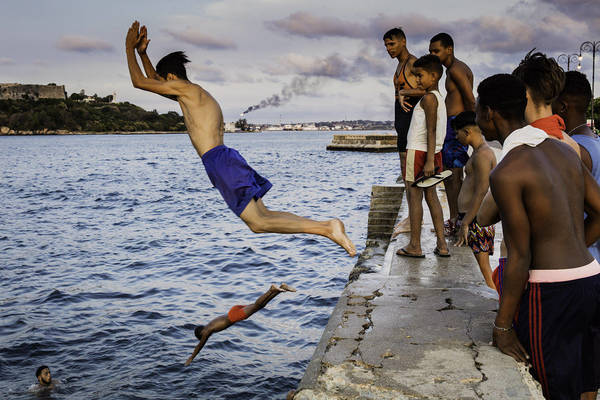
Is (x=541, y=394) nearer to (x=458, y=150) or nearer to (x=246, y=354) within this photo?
(x=458, y=150)

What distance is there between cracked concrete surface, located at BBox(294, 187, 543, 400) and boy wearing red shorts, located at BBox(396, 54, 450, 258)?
27.5 inches

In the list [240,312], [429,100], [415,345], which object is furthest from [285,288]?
[429,100]

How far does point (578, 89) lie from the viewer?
12.5ft

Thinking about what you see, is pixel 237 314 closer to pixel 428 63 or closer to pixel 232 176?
pixel 232 176

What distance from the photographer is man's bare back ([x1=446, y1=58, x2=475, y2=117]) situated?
722 centimetres

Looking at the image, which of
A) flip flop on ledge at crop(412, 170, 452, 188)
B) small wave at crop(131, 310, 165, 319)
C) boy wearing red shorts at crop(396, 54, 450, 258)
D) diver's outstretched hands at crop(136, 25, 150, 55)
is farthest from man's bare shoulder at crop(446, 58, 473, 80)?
small wave at crop(131, 310, 165, 319)

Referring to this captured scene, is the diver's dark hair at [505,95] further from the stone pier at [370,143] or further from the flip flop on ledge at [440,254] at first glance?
the stone pier at [370,143]

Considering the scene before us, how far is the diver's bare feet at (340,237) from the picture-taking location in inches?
182

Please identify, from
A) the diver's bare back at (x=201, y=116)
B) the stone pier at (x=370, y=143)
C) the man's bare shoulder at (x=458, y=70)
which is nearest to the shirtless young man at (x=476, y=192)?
the man's bare shoulder at (x=458, y=70)

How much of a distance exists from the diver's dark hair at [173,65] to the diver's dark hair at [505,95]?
8.40 ft

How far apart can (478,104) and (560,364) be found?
5.28 ft

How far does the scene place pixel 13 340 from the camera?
934cm

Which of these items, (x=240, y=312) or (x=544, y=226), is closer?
(x=544, y=226)

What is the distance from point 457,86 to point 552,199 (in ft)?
15.0
